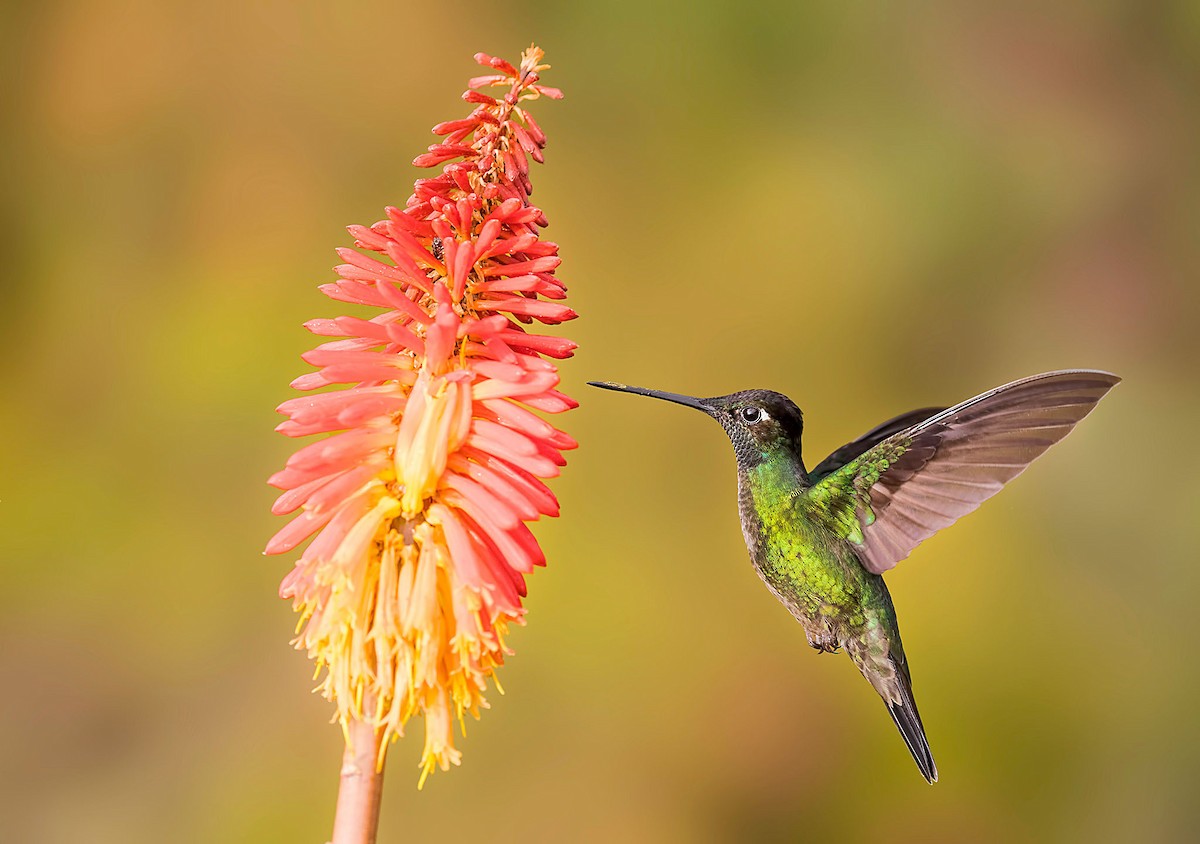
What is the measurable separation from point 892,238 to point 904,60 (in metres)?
0.51

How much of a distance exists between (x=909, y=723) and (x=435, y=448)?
3.37ft

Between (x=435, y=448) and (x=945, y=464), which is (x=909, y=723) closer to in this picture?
(x=945, y=464)

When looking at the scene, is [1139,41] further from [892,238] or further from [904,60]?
[892,238]

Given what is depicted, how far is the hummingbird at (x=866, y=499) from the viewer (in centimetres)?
150

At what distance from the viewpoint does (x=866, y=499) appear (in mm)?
1680

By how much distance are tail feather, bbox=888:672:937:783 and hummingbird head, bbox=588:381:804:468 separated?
1.50 feet

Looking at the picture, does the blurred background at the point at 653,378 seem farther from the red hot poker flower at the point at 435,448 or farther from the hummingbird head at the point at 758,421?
the red hot poker flower at the point at 435,448

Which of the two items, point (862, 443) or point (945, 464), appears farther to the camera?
point (862, 443)

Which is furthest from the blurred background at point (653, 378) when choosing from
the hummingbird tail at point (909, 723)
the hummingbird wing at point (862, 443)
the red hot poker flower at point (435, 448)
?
the red hot poker flower at point (435, 448)

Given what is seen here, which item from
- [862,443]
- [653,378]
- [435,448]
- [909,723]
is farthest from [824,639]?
[653,378]

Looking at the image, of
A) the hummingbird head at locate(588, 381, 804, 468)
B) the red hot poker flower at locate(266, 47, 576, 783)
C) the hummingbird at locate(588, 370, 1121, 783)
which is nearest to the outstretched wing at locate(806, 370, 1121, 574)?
the hummingbird at locate(588, 370, 1121, 783)

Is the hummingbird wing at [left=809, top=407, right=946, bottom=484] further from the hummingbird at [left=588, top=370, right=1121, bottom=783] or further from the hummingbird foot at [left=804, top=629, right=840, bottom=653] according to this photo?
the hummingbird foot at [left=804, top=629, right=840, bottom=653]

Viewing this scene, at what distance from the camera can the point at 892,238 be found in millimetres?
3109

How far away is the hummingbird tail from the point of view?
1.67 metres
